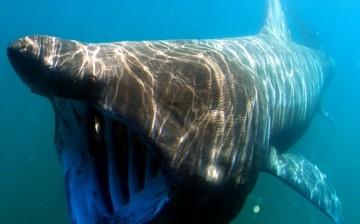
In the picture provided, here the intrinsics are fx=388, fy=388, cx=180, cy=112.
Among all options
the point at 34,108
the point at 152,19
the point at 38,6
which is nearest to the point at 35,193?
the point at 34,108

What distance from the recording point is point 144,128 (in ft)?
8.86

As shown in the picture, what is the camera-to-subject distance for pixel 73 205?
3.15m

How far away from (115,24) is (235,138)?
310 ft

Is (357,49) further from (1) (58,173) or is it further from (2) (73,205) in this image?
(2) (73,205)

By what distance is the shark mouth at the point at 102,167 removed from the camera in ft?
9.86

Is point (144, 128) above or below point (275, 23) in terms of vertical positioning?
below

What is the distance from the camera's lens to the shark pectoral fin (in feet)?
18.0

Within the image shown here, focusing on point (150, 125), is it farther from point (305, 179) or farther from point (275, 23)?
point (275, 23)

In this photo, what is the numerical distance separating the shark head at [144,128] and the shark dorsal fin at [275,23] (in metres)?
5.28

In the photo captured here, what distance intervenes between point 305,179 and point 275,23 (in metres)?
4.55

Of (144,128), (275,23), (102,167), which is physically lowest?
(102,167)

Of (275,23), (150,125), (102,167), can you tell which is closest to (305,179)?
(102,167)

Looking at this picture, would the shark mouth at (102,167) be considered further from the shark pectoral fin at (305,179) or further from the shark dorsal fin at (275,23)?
the shark dorsal fin at (275,23)

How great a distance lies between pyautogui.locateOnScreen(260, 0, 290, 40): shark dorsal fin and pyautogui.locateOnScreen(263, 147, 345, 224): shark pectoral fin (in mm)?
3312
